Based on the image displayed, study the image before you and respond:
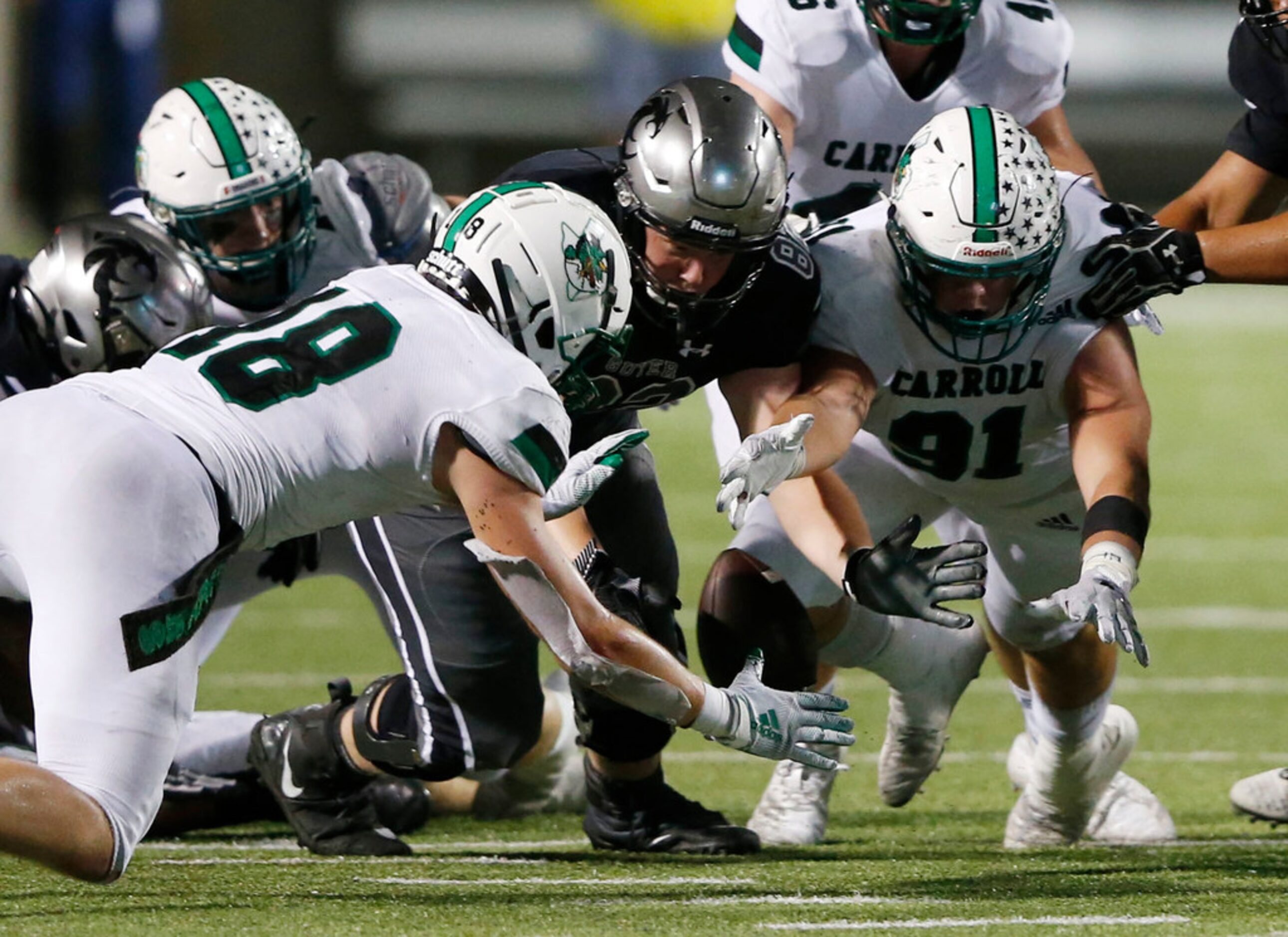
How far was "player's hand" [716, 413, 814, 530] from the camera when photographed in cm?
392

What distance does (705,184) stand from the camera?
13.4 ft

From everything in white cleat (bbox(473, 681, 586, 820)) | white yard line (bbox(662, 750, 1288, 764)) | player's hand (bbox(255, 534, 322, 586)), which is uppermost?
player's hand (bbox(255, 534, 322, 586))

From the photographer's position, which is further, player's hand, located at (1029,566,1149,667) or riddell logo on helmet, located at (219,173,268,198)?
riddell logo on helmet, located at (219,173,268,198)

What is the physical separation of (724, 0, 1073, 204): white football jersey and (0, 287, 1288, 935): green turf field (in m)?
1.46

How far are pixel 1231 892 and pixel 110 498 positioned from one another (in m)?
2.03

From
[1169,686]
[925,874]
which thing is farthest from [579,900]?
[1169,686]

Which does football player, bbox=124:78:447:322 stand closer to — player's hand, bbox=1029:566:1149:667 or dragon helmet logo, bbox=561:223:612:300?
dragon helmet logo, bbox=561:223:612:300

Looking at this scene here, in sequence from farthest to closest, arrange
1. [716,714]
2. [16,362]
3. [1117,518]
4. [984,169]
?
[16,362] → [984,169] → [1117,518] → [716,714]

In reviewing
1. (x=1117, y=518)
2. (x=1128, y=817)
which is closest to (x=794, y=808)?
(x=1128, y=817)

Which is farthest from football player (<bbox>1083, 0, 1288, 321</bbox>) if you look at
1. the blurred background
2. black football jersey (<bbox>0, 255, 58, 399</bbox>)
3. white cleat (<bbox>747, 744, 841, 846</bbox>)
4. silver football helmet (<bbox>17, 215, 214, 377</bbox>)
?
the blurred background

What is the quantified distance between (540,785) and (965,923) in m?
1.70

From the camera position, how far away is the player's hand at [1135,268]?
436cm

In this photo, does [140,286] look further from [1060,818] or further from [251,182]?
[1060,818]

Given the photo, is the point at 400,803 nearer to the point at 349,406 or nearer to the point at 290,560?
the point at 290,560
